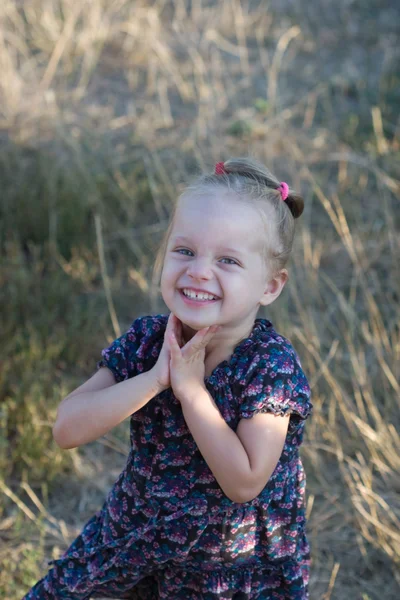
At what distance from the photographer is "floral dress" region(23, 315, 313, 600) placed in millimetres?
1766

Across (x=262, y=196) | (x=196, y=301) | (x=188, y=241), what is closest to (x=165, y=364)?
(x=196, y=301)

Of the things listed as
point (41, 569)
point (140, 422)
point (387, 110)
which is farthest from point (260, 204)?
point (387, 110)

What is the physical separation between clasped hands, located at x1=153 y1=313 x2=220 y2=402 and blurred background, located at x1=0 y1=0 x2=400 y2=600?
963mm

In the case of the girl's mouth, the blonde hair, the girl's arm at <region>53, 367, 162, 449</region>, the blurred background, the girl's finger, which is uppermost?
the blurred background

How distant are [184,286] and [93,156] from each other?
349 cm

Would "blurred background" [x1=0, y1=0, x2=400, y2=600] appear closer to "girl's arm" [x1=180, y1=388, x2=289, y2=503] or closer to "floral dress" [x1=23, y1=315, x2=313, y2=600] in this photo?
"floral dress" [x1=23, y1=315, x2=313, y2=600]

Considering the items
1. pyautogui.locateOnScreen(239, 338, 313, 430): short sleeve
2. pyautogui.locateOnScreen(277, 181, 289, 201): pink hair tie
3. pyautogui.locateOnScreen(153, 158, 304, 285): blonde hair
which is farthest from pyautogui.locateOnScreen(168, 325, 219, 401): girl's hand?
pyautogui.locateOnScreen(277, 181, 289, 201): pink hair tie

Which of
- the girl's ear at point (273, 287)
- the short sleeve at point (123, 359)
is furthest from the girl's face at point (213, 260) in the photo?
the short sleeve at point (123, 359)

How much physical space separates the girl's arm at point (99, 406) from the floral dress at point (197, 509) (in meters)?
0.12

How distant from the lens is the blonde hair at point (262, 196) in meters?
1.75

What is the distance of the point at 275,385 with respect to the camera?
5.67 feet

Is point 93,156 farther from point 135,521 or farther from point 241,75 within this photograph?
point 135,521

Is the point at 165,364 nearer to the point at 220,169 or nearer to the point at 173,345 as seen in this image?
the point at 173,345

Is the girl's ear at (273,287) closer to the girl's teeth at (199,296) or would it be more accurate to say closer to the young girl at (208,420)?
the young girl at (208,420)
